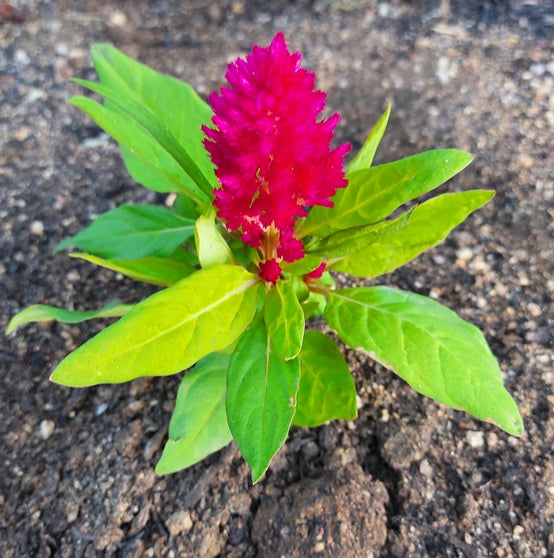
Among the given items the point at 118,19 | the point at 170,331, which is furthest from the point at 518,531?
the point at 118,19

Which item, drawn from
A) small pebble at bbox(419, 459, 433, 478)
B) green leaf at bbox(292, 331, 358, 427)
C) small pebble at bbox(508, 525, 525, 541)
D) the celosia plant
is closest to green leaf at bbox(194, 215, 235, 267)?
the celosia plant

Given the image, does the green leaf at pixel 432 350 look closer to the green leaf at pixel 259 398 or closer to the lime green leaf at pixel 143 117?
the green leaf at pixel 259 398

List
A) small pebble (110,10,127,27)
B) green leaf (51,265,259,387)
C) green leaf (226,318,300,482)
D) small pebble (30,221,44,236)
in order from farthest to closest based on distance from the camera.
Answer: small pebble (110,10,127,27) < small pebble (30,221,44,236) < green leaf (226,318,300,482) < green leaf (51,265,259,387)

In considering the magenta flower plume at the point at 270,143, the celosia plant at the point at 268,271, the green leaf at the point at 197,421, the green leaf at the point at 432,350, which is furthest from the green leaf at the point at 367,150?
the green leaf at the point at 197,421

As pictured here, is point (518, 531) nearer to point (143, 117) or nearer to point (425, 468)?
point (425, 468)

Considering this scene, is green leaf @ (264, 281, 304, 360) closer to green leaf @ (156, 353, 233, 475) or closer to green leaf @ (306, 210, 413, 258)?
green leaf @ (306, 210, 413, 258)

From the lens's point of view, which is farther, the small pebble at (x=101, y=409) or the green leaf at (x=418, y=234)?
the small pebble at (x=101, y=409)
